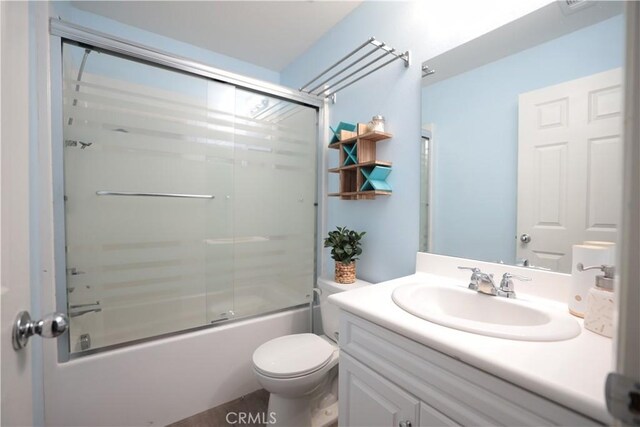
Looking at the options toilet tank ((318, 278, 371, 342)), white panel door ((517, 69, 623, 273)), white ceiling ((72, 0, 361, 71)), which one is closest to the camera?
white panel door ((517, 69, 623, 273))

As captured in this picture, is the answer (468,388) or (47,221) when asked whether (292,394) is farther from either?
(47,221)

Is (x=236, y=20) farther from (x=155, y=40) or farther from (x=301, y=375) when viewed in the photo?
(x=301, y=375)

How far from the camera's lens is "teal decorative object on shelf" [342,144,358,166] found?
1.54m

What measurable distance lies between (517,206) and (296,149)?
1.40 metres

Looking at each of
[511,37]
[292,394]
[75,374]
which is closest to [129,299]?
[75,374]

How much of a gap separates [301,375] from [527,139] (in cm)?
136

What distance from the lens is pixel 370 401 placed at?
0.87 metres

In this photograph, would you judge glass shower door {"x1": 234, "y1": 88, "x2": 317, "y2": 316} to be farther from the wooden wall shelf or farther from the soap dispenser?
the soap dispenser

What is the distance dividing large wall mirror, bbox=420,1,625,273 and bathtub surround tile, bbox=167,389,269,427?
1.34m

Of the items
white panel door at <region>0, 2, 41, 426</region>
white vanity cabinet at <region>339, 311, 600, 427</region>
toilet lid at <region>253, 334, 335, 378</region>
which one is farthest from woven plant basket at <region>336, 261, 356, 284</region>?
white panel door at <region>0, 2, 41, 426</region>

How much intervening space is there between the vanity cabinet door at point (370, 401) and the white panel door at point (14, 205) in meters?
0.86

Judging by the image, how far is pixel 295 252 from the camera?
1.93 meters

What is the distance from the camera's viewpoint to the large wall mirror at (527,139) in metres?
0.80

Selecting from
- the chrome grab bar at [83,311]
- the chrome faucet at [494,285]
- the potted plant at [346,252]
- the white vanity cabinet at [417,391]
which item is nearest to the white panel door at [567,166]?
the chrome faucet at [494,285]
